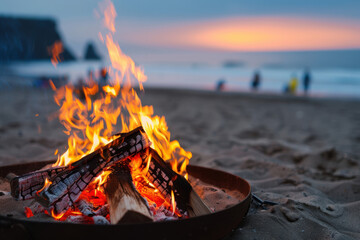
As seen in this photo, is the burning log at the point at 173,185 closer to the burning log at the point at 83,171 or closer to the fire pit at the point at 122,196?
the fire pit at the point at 122,196

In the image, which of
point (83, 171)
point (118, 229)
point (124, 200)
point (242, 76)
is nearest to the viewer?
point (118, 229)

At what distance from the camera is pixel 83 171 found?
7.72ft

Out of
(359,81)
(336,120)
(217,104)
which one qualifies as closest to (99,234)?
(336,120)

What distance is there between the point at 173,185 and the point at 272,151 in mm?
3184

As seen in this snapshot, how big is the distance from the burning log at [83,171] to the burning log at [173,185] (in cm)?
19

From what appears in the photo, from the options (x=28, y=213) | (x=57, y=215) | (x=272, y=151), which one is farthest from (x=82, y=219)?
(x=272, y=151)

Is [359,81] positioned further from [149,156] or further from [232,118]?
[149,156]

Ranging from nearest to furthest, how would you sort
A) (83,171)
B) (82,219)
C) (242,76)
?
(82,219) < (83,171) < (242,76)

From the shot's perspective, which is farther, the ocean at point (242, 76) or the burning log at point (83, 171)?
the ocean at point (242, 76)

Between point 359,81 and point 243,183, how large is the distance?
30.0 m

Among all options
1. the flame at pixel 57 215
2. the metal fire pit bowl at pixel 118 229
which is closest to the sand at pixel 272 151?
the metal fire pit bowl at pixel 118 229

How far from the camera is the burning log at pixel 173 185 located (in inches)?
97.8

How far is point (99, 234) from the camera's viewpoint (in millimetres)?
1842

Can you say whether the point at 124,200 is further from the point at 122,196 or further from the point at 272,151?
the point at 272,151
